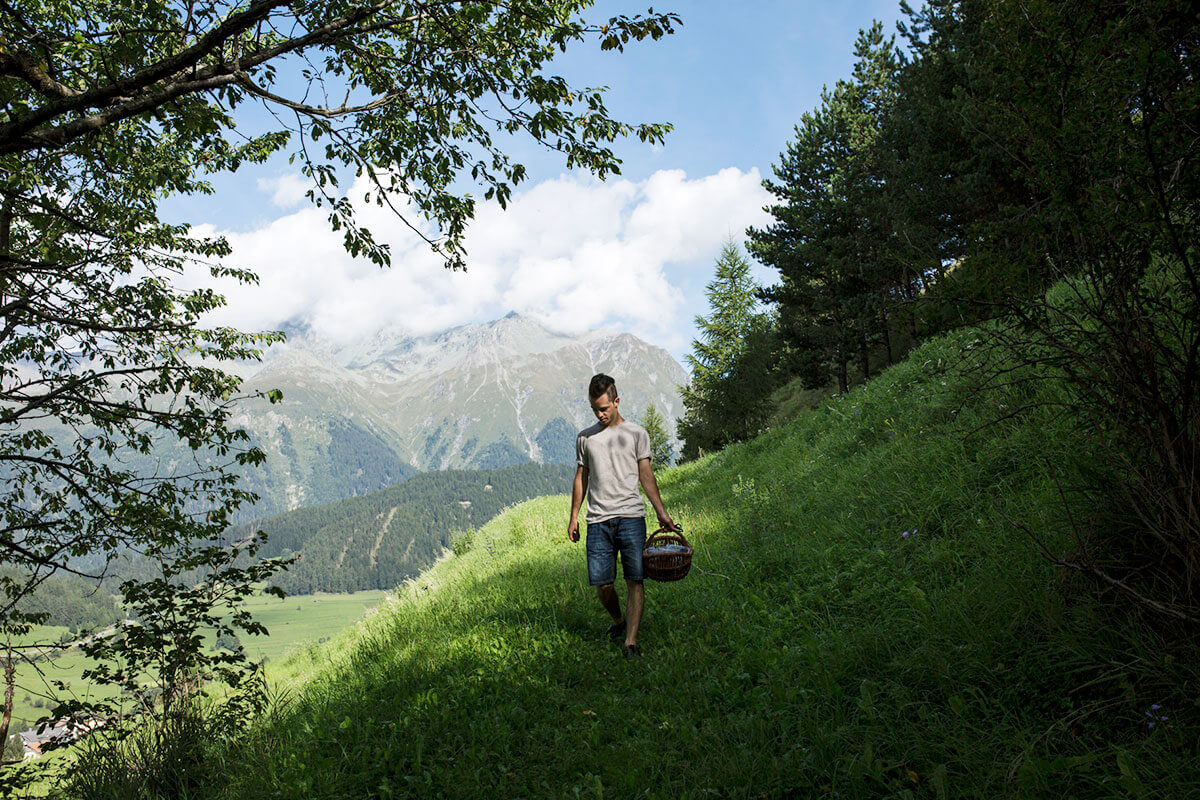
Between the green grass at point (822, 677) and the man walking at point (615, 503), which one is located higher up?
the man walking at point (615, 503)

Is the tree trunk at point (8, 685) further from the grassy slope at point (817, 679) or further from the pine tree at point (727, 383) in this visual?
the pine tree at point (727, 383)

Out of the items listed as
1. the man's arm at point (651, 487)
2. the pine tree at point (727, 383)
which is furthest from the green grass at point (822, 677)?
the pine tree at point (727, 383)

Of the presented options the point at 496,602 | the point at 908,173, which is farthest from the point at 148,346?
the point at 908,173

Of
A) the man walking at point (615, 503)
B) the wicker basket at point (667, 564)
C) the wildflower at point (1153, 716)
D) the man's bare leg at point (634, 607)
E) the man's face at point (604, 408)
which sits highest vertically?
the man's face at point (604, 408)

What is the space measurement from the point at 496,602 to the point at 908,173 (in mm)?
16976

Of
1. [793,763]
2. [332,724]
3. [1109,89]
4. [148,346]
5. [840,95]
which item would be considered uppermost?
[840,95]

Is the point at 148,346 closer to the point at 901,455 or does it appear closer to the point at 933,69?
the point at 901,455

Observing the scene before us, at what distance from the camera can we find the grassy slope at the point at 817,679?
274 centimetres

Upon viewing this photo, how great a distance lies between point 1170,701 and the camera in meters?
2.60

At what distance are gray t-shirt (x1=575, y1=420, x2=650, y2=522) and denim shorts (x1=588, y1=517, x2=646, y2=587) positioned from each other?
0.27 feet

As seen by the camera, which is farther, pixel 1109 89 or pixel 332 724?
pixel 332 724

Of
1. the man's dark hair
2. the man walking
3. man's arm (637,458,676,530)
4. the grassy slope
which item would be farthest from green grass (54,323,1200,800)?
the man's dark hair

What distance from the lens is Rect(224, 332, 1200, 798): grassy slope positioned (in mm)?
2742

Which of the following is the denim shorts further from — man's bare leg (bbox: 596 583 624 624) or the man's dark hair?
the man's dark hair
